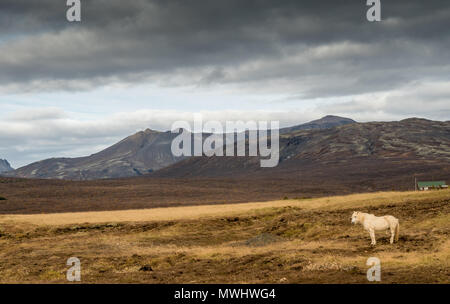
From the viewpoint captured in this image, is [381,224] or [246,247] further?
[246,247]

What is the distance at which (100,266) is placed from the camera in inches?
1123

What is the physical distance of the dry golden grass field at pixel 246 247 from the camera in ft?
75.1

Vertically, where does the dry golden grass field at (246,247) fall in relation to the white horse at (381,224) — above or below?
below

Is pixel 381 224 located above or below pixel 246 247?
above

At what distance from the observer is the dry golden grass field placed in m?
22.9

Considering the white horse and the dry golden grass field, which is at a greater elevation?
the white horse

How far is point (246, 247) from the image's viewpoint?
32.6 m

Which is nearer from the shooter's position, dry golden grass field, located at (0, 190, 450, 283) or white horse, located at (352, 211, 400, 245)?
dry golden grass field, located at (0, 190, 450, 283)

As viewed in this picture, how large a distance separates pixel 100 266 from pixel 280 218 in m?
20.7

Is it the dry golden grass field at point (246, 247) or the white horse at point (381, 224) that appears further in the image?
the white horse at point (381, 224)

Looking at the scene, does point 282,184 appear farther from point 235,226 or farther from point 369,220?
point 369,220
